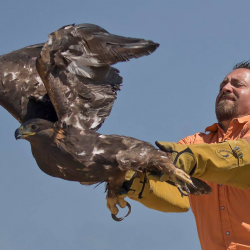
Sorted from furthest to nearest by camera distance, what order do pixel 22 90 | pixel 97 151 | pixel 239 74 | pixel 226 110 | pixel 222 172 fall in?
pixel 239 74, pixel 226 110, pixel 22 90, pixel 97 151, pixel 222 172

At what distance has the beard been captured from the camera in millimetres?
7840

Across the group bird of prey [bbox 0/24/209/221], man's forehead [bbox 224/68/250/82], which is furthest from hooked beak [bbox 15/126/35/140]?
man's forehead [bbox 224/68/250/82]

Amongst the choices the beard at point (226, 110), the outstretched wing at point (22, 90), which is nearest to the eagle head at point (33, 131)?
the outstretched wing at point (22, 90)

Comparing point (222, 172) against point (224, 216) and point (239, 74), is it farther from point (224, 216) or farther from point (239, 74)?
point (239, 74)

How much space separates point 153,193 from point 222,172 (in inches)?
42.2

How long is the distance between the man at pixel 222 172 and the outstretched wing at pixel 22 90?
1536mm

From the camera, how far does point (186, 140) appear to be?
7855 mm

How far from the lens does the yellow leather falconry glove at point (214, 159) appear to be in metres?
6.01

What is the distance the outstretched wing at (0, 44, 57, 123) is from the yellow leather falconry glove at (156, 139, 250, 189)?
182 centimetres

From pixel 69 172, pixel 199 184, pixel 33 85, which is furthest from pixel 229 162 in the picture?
pixel 33 85

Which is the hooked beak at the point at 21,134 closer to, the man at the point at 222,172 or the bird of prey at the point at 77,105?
the bird of prey at the point at 77,105

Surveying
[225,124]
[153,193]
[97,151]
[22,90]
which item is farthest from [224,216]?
[22,90]

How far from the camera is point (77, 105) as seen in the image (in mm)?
6977

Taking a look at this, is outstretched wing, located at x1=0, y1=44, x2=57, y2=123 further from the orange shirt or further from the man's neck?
the man's neck
